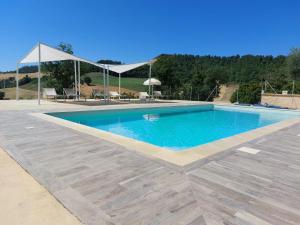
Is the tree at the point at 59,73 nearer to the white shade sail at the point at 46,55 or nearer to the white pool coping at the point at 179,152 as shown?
the white shade sail at the point at 46,55

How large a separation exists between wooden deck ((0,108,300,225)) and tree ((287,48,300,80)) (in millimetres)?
18089

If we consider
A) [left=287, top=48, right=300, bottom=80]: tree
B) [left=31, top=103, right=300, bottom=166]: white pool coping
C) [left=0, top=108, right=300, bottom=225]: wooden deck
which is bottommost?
[left=0, top=108, right=300, bottom=225]: wooden deck

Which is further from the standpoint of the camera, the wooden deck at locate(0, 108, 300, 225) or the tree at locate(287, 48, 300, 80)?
the tree at locate(287, 48, 300, 80)

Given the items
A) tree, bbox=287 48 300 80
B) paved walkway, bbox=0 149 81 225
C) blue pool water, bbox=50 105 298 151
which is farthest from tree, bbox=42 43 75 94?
tree, bbox=287 48 300 80

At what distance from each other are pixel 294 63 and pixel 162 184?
20.7m

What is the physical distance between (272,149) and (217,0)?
54.9 feet

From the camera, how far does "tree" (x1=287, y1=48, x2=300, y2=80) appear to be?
18469mm

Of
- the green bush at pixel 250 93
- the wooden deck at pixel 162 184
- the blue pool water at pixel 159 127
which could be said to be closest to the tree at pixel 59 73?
the blue pool water at pixel 159 127

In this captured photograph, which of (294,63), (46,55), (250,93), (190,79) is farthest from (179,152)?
(294,63)

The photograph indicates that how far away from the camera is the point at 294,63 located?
18.6m

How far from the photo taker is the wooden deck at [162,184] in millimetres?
1820

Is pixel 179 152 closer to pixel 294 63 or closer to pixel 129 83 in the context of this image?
pixel 294 63

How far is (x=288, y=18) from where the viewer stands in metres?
17.6

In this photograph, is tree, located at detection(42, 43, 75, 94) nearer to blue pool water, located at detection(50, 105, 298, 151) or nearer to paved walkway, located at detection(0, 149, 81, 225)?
blue pool water, located at detection(50, 105, 298, 151)
